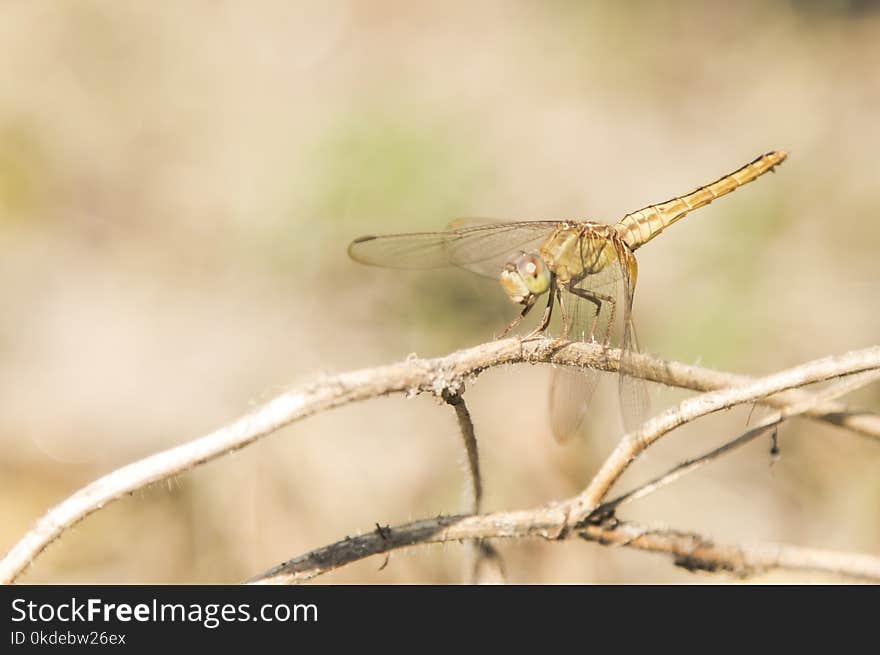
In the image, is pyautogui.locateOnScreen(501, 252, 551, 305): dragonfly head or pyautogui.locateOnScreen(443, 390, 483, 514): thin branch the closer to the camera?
pyautogui.locateOnScreen(443, 390, 483, 514): thin branch

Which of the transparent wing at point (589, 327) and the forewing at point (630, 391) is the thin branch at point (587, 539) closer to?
the forewing at point (630, 391)

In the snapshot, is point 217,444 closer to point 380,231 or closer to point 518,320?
point 518,320

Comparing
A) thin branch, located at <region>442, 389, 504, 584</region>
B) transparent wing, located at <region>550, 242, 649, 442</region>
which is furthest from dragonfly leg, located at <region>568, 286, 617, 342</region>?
thin branch, located at <region>442, 389, 504, 584</region>

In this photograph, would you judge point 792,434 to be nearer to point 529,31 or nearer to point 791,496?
point 791,496

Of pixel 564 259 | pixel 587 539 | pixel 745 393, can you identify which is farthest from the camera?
pixel 564 259

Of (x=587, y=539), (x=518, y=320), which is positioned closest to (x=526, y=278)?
(x=518, y=320)

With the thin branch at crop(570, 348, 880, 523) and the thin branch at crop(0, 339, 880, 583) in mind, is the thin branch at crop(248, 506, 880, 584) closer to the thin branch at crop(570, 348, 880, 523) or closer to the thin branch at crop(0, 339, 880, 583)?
the thin branch at crop(570, 348, 880, 523)

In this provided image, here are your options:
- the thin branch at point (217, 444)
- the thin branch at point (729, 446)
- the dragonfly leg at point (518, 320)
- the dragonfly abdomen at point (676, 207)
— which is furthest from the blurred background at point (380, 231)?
the thin branch at point (217, 444)

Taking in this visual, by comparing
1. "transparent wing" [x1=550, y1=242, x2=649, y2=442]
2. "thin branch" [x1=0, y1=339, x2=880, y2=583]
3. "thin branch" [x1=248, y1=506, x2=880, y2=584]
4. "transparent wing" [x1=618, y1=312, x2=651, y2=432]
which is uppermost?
"transparent wing" [x1=550, y1=242, x2=649, y2=442]
